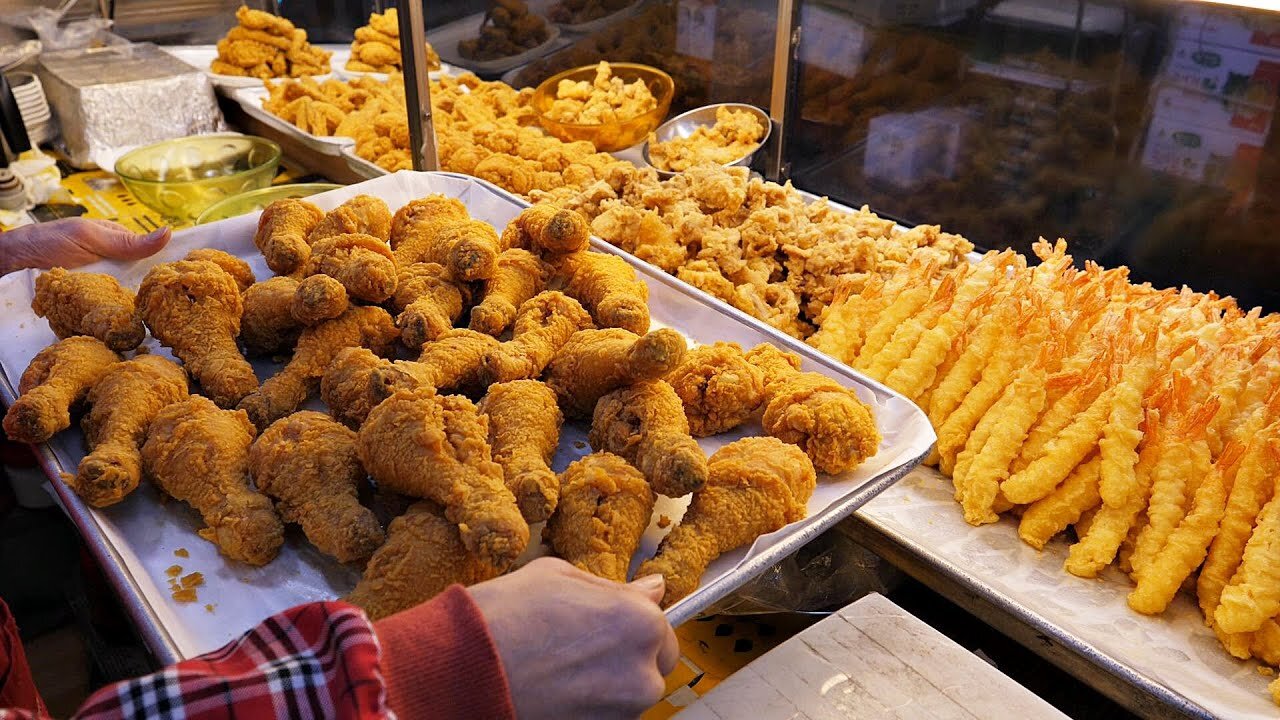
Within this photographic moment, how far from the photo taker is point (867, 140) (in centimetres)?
409

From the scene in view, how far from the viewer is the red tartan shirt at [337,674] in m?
0.95

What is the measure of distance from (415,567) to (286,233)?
1177mm

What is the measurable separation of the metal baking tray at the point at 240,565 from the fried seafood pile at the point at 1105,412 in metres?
0.41

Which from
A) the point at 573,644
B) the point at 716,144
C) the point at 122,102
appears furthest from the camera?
the point at 122,102

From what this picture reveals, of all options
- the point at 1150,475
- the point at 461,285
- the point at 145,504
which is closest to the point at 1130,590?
the point at 1150,475

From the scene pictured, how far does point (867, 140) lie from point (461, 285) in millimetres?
2606

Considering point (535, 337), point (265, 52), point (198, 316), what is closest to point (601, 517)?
point (535, 337)

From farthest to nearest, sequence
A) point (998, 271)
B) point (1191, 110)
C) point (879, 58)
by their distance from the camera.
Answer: point (879, 58) < point (1191, 110) < point (998, 271)

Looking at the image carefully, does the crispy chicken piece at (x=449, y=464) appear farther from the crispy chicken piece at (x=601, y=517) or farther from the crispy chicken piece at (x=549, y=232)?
the crispy chicken piece at (x=549, y=232)

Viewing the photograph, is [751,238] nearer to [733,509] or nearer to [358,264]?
[358,264]

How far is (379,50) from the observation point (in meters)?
4.96

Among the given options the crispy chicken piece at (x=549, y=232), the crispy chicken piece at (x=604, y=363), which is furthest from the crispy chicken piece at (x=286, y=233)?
the crispy chicken piece at (x=604, y=363)

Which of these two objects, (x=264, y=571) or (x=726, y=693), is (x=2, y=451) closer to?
(x=264, y=571)

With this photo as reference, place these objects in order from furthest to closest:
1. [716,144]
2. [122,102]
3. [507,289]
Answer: [122,102]
[716,144]
[507,289]
